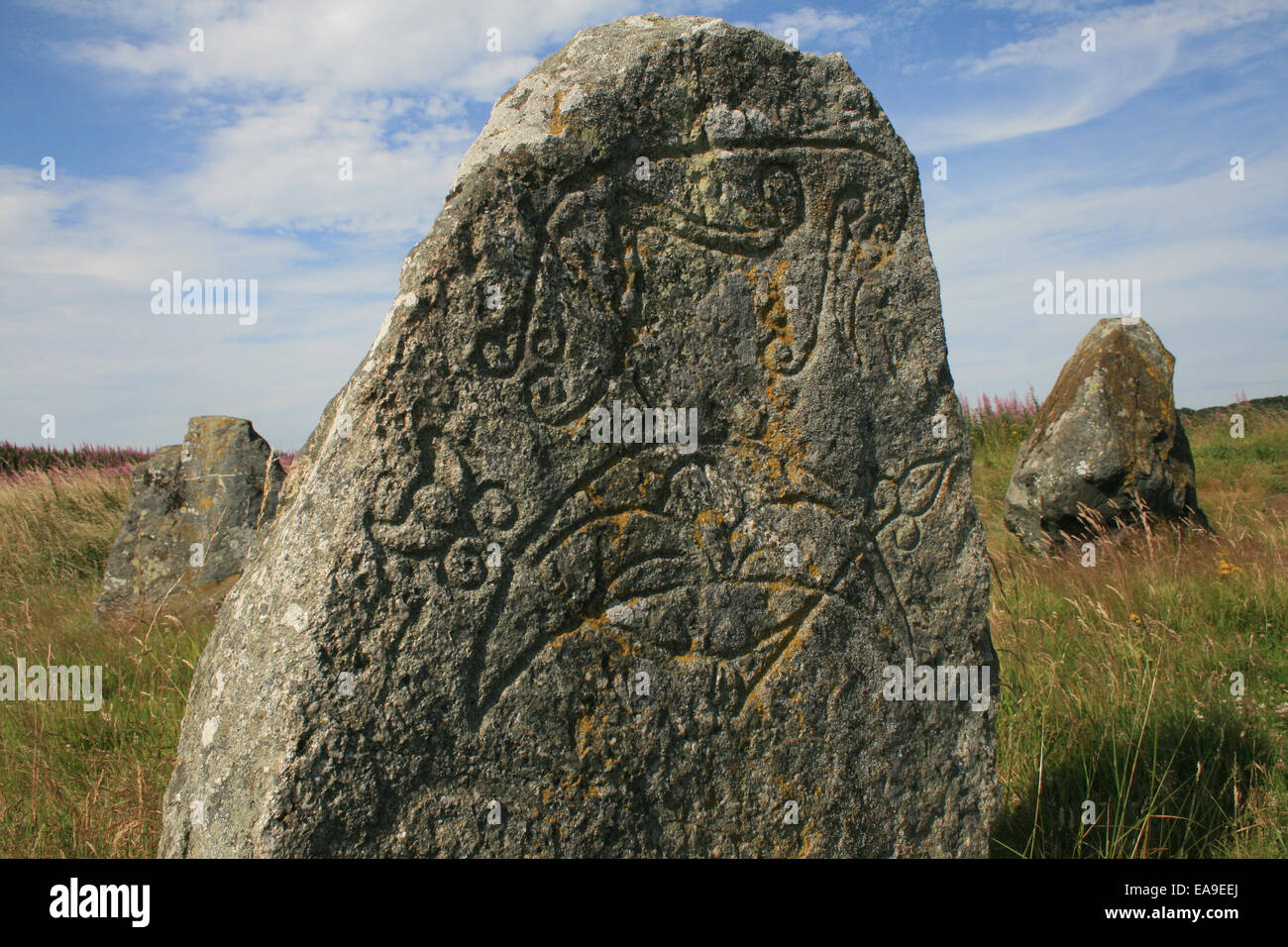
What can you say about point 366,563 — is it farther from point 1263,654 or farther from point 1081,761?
point 1263,654

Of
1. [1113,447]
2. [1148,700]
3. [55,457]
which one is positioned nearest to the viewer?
[1148,700]

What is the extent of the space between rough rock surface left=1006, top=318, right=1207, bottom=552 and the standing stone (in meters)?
4.68

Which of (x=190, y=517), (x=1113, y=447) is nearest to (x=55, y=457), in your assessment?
(x=190, y=517)

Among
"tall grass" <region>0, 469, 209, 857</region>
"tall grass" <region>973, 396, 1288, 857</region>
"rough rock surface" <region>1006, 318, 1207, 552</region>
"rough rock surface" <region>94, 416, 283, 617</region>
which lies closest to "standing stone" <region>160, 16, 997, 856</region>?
"tall grass" <region>973, 396, 1288, 857</region>

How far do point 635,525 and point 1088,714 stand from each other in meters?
2.32

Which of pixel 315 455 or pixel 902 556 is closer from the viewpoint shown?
pixel 315 455

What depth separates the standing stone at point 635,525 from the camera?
216cm

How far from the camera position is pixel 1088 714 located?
3.61 meters

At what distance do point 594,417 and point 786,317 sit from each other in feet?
2.23

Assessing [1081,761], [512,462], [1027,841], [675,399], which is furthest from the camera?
[1081,761]

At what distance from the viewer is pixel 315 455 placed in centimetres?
240

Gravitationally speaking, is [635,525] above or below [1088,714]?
above

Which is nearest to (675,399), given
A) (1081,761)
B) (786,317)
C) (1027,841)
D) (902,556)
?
(786,317)

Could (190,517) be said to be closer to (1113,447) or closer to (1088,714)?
(1088,714)
